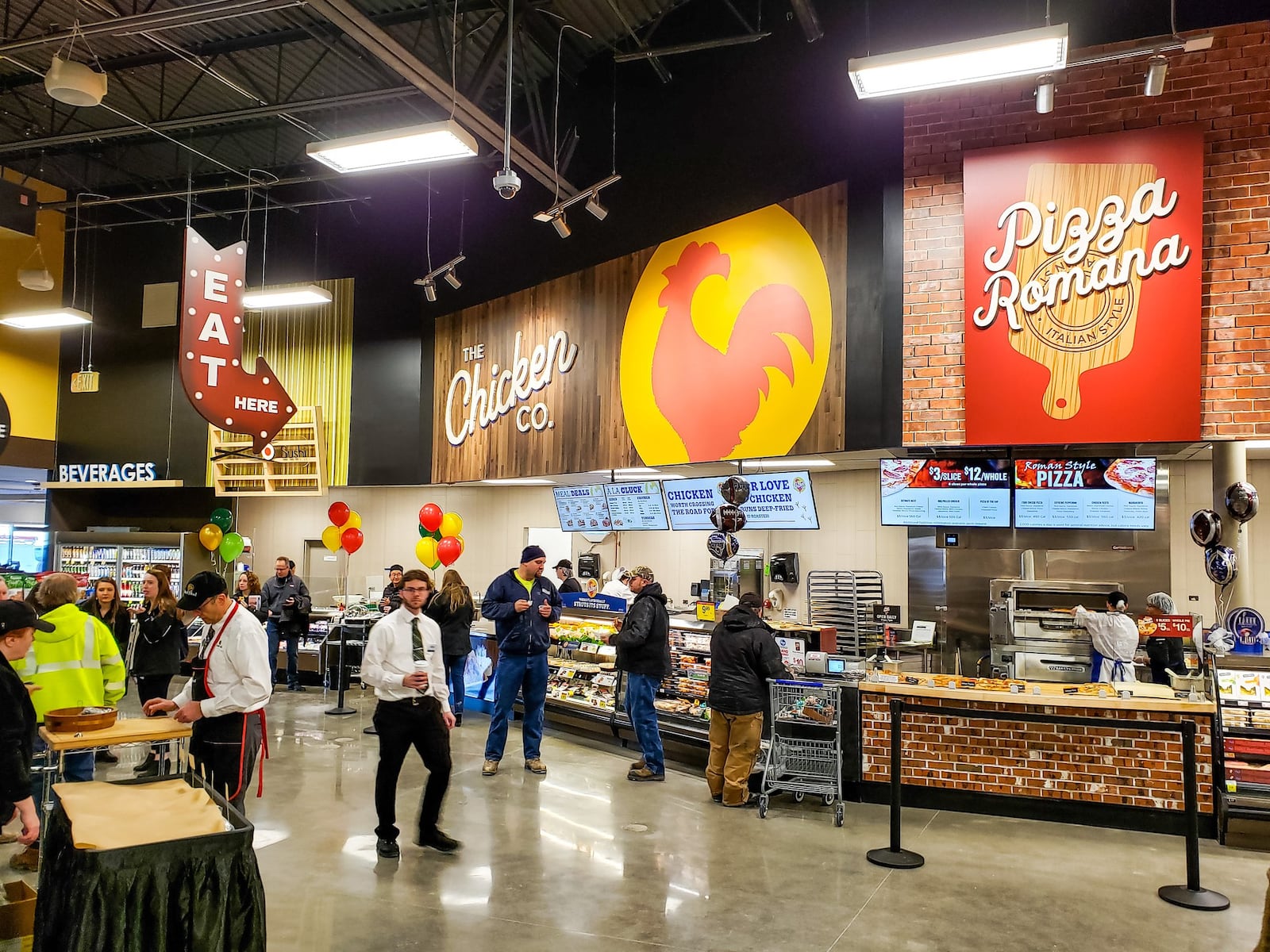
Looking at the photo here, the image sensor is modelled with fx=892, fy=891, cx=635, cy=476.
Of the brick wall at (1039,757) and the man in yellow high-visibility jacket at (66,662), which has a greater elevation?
the man in yellow high-visibility jacket at (66,662)

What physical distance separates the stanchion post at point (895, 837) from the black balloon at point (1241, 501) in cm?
319

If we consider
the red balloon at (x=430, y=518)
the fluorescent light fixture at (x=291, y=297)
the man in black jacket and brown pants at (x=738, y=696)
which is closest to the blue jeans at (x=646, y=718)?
the man in black jacket and brown pants at (x=738, y=696)

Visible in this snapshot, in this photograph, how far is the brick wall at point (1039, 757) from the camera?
6.21m

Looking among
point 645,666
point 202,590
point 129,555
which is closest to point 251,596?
point 129,555

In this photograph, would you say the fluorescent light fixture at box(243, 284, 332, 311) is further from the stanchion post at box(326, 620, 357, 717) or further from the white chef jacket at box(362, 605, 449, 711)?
the white chef jacket at box(362, 605, 449, 711)

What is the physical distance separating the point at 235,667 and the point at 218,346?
504cm

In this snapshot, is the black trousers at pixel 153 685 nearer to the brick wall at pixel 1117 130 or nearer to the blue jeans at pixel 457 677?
the blue jeans at pixel 457 677

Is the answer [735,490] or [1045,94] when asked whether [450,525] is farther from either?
[1045,94]

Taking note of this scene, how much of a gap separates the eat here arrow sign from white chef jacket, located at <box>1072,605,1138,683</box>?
784cm

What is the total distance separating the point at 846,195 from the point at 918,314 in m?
1.25

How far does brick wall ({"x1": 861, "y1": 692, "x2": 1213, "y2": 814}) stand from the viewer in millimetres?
6215

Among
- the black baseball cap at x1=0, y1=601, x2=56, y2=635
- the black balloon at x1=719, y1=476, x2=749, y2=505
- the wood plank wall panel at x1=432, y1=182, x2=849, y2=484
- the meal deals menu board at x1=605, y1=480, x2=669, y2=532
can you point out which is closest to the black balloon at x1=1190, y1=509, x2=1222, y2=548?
the wood plank wall panel at x1=432, y1=182, x2=849, y2=484

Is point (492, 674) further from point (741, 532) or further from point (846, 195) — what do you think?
point (846, 195)

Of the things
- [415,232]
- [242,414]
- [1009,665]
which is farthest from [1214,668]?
[415,232]
